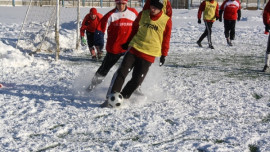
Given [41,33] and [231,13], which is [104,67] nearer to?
[41,33]

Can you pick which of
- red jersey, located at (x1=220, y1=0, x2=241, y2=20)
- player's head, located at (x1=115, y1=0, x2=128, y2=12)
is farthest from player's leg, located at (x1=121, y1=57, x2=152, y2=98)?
red jersey, located at (x1=220, y1=0, x2=241, y2=20)

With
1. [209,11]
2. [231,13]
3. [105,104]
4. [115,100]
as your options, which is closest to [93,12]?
[209,11]

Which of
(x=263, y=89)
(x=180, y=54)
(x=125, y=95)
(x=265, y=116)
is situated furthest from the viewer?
(x=180, y=54)

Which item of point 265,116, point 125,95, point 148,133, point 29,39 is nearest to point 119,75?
point 125,95

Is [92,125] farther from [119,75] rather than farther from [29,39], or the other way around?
[29,39]

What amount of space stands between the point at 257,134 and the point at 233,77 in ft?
11.5

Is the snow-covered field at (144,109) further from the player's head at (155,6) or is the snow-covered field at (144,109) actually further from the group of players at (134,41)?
the player's head at (155,6)

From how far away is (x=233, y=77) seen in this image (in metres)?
7.13

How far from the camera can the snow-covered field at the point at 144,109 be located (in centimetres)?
354

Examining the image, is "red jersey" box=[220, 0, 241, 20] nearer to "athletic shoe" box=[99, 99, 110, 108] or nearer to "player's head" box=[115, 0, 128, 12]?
"player's head" box=[115, 0, 128, 12]

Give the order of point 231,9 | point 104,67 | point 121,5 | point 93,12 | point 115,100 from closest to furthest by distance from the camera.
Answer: point 115,100
point 121,5
point 104,67
point 93,12
point 231,9

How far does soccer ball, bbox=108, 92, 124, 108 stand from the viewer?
4.57 metres

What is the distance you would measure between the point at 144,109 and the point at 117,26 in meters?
1.48

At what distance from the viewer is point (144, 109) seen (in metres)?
4.70
